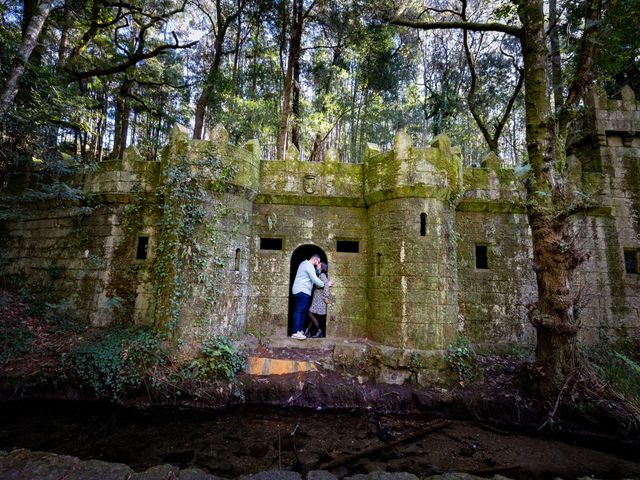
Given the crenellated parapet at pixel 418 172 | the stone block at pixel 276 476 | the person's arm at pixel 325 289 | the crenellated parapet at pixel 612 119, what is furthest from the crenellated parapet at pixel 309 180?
the crenellated parapet at pixel 612 119

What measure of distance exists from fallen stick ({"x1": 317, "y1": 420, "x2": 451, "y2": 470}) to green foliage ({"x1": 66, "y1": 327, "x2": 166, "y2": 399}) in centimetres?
364

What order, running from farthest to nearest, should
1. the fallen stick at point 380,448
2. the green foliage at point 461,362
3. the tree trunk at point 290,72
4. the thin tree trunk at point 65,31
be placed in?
the tree trunk at point 290,72 < the thin tree trunk at point 65,31 < the green foliage at point 461,362 < the fallen stick at point 380,448

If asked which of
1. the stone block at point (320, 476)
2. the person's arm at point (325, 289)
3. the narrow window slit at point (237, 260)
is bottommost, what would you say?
the stone block at point (320, 476)

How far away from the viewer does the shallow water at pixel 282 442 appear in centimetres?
434

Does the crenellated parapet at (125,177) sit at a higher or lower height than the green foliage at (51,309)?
higher

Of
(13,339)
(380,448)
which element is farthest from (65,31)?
(380,448)

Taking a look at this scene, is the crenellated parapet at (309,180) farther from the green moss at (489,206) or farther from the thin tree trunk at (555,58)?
the thin tree trunk at (555,58)

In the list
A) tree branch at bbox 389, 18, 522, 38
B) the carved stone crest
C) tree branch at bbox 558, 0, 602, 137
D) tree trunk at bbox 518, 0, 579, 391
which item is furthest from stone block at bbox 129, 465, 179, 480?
Answer: tree branch at bbox 389, 18, 522, 38

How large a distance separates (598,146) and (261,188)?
8837mm

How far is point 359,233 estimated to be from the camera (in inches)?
301

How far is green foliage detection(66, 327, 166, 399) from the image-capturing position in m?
5.82

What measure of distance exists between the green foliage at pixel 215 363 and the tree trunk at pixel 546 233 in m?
5.76

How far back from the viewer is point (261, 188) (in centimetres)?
757

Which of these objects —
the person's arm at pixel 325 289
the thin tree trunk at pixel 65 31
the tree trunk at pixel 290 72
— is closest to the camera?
the person's arm at pixel 325 289
